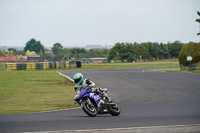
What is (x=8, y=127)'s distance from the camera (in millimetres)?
10766

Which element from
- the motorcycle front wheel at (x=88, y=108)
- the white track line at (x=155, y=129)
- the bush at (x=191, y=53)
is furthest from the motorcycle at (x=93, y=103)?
the bush at (x=191, y=53)

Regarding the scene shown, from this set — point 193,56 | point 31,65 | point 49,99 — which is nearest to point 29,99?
point 49,99

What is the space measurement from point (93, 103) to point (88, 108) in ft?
1.16

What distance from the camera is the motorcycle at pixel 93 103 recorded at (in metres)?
13.6

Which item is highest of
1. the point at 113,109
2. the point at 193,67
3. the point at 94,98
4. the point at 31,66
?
the point at 94,98

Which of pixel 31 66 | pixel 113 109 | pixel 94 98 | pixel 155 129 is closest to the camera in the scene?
pixel 155 129

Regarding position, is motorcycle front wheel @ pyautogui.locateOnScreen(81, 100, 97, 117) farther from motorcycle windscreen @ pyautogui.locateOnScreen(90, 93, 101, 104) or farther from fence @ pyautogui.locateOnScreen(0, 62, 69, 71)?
fence @ pyautogui.locateOnScreen(0, 62, 69, 71)

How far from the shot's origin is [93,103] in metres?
14.0

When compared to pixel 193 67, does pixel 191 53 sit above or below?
above

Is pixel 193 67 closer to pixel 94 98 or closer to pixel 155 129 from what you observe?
pixel 94 98

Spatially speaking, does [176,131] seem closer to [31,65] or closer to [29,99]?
[29,99]

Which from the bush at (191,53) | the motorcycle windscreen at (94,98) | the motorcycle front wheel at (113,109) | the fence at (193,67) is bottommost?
the fence at (193,67)

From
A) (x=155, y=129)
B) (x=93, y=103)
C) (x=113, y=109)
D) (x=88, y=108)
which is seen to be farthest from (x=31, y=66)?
(x=155, y=129)

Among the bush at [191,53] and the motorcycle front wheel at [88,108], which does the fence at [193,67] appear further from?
the motorcycle front wheel at [88,108]
